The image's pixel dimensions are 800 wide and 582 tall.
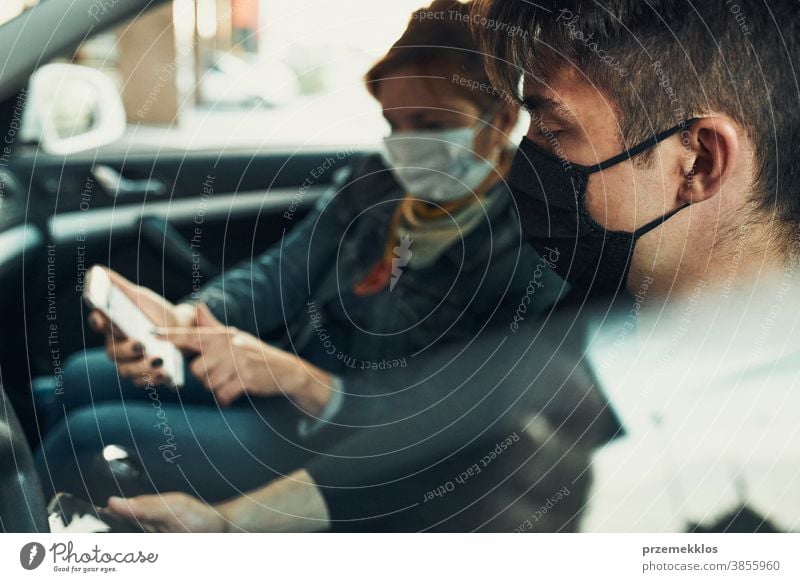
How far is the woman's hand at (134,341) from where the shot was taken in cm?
134

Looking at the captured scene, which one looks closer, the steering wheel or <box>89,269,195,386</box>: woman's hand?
the steering wheel

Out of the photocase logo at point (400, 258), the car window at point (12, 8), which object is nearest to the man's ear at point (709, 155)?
the photocase logo at point (400, 258)

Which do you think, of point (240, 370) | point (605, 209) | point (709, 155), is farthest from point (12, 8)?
point (709, 155)

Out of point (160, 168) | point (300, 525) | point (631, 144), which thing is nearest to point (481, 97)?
point (631, 144)

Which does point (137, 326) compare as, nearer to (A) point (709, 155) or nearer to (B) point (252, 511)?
(B) point (252, 511)

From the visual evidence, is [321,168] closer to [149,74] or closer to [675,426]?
[149,74]

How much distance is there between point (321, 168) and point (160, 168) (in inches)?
13.1

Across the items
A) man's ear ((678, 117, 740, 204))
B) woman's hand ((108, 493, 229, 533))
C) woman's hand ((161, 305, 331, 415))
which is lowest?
woman's hand ((108, 493, 229, 533))
